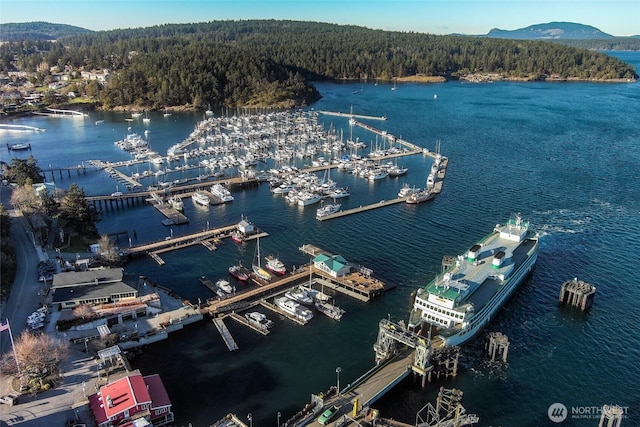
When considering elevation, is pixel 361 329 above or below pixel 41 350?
below

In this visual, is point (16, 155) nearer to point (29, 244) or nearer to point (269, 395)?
point (29, 244)

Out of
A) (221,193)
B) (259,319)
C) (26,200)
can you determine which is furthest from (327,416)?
(26,200)

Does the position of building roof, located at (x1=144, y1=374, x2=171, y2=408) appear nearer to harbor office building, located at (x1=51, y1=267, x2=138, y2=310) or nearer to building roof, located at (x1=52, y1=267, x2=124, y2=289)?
harbor office building, located at (x1=51, y1=267, x2=138, y2=310)

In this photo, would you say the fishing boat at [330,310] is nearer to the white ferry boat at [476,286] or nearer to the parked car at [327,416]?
the white ferry boat at [476,286]

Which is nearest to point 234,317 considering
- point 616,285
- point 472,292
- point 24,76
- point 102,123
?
point 472,292

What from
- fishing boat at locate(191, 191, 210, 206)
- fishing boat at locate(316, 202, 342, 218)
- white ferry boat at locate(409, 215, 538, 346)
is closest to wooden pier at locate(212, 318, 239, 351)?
white ferry boat at locate(409, 215, 538, 346)

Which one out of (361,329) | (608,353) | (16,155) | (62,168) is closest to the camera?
(608,353)

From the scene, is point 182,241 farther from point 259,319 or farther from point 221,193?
point 259,319
